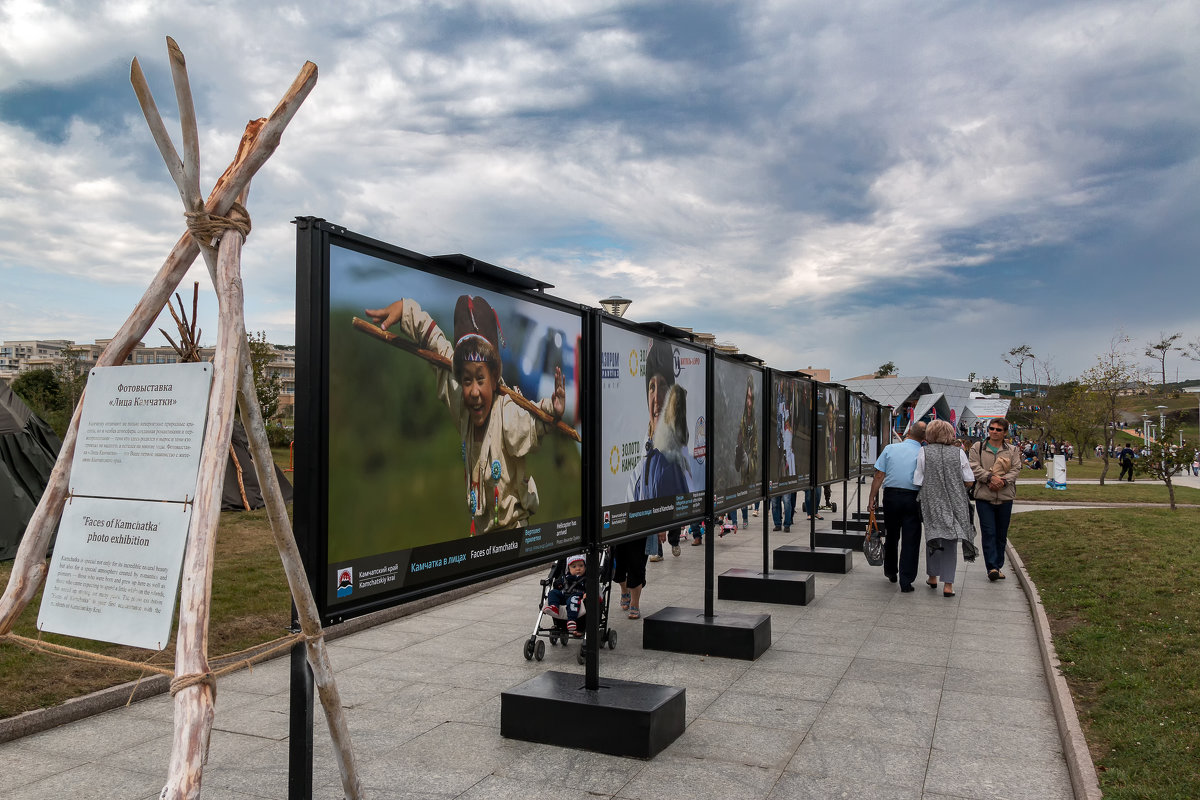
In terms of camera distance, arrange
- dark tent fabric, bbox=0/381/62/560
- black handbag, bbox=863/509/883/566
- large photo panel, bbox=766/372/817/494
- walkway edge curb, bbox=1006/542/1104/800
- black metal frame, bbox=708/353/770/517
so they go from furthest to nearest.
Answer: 1. dark tent fabric, bbox=0/381/62/560
2. black handbag, bbox=863/509/883/566
3. large photo panel, bbox=766/372/817/494
4. black metal frame, bbox=708/353/770/517
5. walkway edge curb, bbox=1006/542/1104/800

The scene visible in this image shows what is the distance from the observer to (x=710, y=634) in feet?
23.4

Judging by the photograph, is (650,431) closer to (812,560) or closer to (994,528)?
(812,560)

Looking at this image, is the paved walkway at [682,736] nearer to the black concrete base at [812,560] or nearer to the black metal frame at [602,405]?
the black metal frame at [602,405]

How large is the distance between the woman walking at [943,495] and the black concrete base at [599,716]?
224 inches

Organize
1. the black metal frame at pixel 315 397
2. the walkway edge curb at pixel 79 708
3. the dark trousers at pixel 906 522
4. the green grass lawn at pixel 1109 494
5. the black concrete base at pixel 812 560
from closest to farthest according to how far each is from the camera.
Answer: the black metal frame at pixel 315 397, the walkway edge curb at pixel 79 708, the dark trousers at pixel 906 522, the black concrete base at pixel 812 560, the green grass lawn at pixel 1109 494

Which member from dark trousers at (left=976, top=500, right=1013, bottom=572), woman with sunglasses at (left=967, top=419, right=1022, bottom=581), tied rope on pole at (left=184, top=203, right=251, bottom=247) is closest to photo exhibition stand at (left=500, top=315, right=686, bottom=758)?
tied rope on pole at (left=184, top=203, right=251, bottom=247)

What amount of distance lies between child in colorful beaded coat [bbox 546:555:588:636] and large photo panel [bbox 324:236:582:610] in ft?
7.62

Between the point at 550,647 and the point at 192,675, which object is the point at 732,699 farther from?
the point at 192,675

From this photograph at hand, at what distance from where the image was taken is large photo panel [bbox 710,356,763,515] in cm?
734

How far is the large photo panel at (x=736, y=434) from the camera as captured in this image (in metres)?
7.34

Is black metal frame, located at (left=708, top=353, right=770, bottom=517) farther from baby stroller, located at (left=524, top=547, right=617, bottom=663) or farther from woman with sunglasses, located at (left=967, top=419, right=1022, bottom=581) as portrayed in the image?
woman with sunglasses, located at (left=967, top=419, right=1022, bottom=581)

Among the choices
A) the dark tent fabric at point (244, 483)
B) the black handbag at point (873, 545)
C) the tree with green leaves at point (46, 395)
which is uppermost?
the tree with green leaves at point (46, 395)

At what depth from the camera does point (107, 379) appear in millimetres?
3055

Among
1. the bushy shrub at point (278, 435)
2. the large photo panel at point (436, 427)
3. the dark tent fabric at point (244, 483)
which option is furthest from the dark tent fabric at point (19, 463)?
the bushy shrub at point (278, 435)
